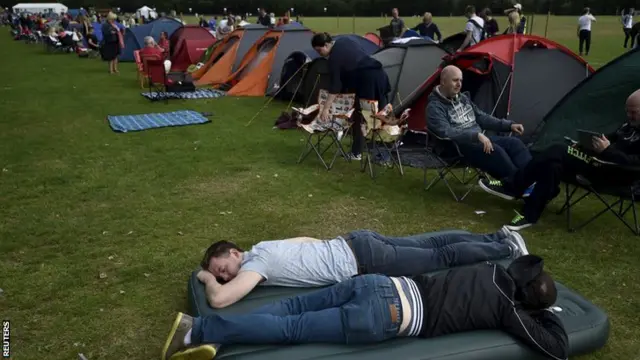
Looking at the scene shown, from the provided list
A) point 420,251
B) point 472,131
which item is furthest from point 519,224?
point 420,251

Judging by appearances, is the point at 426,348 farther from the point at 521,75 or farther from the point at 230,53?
the point at 230,53

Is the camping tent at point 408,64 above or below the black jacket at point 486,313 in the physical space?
above

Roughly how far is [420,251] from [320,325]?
39.5 inches

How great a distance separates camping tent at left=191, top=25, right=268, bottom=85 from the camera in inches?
534

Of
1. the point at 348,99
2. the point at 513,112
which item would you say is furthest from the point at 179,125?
the point at 513,112

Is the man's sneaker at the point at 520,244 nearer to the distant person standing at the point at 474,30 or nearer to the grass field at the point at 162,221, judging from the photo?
the grass field at the point at 162,221

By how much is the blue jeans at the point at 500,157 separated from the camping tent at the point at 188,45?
12.5 meters

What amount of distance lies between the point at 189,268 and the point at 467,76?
4.89 metres

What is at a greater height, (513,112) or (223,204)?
(513,112)

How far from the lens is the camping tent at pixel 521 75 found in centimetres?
725

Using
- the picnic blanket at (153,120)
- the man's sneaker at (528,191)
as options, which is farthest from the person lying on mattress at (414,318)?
the picnic blanket at (153,120)

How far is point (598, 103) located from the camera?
5973 mm

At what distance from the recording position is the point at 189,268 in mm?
4270

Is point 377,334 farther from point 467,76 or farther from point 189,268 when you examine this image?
point 467,76
